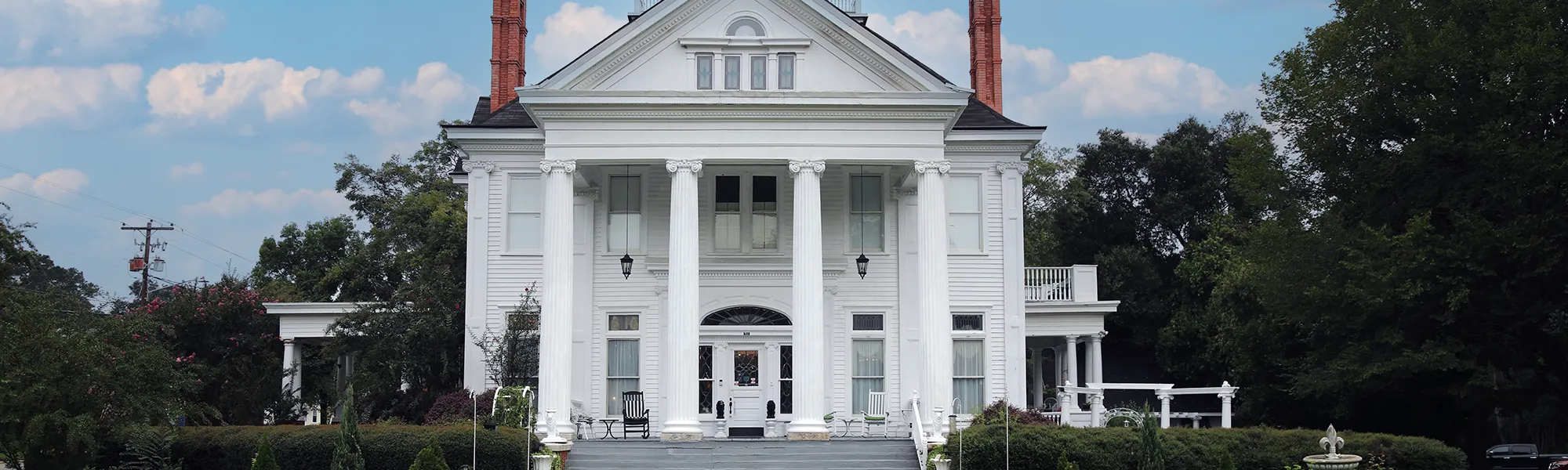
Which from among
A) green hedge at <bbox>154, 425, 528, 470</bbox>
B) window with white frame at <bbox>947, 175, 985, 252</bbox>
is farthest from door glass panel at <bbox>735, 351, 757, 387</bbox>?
green hedge at <bbox>154, 425, 528, 470</bbox>

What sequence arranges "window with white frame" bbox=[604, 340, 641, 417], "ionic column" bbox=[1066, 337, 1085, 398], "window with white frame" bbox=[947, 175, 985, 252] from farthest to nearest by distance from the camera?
1. "ionic column" bbox=[1066, 337, 1085, 398]
2. "window with white frame" bbox=[947, 175, 985, 252]
3. "window with white frame" bbox=[604, 340, 641, 417]

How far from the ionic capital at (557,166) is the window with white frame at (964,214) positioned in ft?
26.8

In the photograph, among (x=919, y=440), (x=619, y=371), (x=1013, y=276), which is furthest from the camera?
(x=1013, y=276)

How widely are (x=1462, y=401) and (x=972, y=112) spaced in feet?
36.3

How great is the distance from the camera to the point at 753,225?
93.8ft

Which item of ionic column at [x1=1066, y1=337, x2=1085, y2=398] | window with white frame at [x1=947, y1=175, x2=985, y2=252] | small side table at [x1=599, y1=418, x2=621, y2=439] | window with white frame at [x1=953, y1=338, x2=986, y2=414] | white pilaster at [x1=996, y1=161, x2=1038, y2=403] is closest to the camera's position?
small side table at [x1=599, y1=418, x2=621, y2=439]

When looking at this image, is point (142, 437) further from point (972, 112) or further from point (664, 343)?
point (972, 112)

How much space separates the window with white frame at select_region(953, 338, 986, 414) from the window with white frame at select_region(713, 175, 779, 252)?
442 centimetres

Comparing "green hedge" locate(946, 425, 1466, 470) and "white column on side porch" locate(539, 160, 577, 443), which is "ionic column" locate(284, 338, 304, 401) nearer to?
"white column on side porch" locate(539, 160, 577, 443)

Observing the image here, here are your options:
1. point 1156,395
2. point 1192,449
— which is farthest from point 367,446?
point 1156,395

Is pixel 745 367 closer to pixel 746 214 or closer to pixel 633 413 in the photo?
pixel 633 413

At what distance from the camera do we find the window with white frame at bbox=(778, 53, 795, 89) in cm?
2642

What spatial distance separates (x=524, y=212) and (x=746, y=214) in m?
4.62

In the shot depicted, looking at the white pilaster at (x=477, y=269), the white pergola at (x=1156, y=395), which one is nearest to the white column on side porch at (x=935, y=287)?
the white pergola at (x=1156, y=395)
